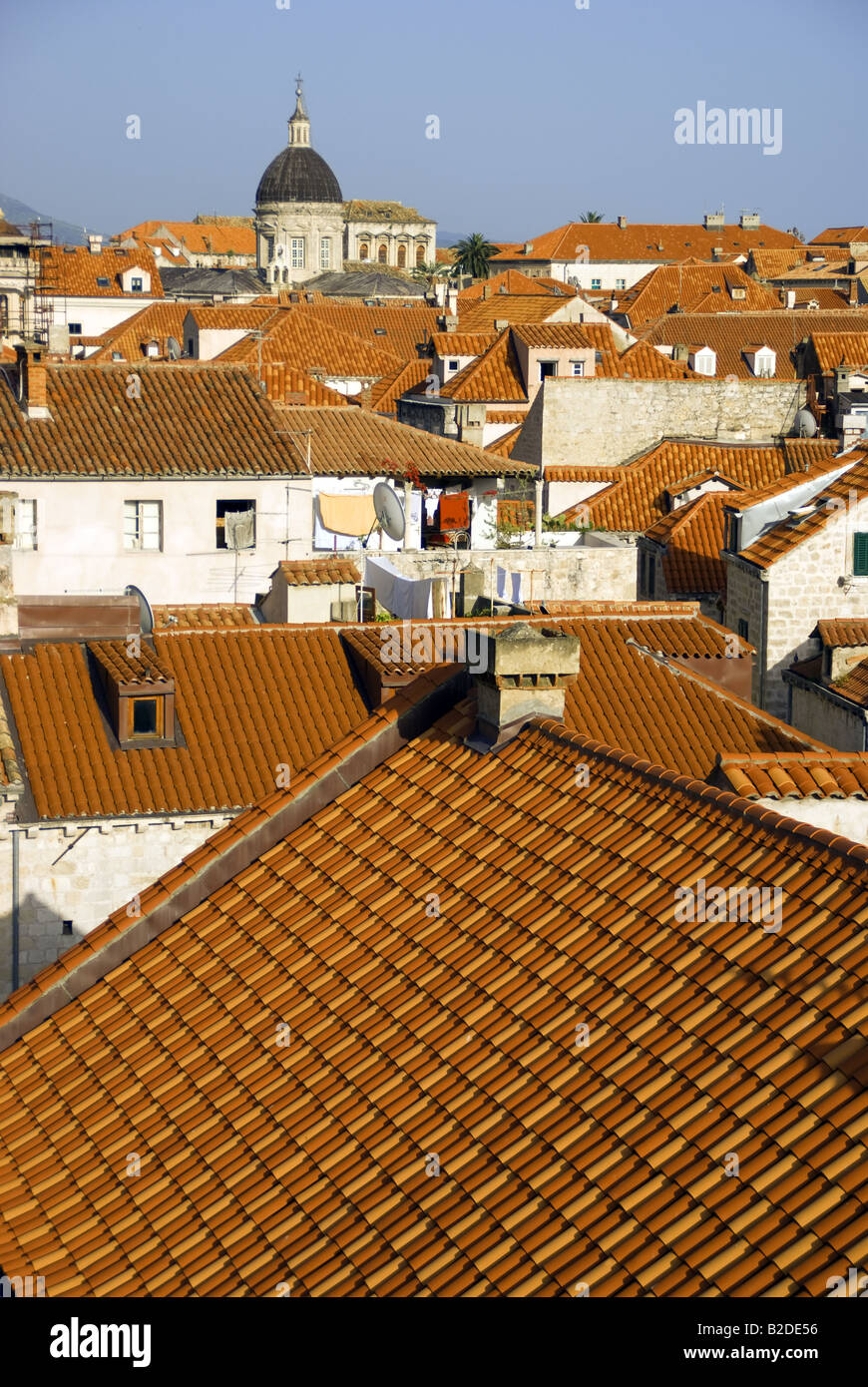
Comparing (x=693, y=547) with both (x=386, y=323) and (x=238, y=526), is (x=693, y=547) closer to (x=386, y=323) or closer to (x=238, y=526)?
(x=238, y=526)

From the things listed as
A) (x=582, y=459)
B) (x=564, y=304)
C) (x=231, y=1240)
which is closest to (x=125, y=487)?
(x=582, y=459)

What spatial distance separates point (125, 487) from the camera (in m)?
35.5

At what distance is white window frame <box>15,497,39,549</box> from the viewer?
34.9 metres

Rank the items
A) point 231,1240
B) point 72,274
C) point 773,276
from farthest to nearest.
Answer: point 773,276
point 72,274
point 231,1240

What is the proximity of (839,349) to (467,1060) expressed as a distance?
62.1 metres

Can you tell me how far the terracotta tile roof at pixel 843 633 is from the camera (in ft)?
97.0

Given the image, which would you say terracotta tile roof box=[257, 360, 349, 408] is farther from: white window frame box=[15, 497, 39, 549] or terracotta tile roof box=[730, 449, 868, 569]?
terracotta tile roof box=[730, 449, 868, 569]

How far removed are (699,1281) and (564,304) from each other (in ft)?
262

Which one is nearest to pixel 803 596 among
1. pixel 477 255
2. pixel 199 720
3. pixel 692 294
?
pixel 199 720

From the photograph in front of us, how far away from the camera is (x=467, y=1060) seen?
30.4 feet

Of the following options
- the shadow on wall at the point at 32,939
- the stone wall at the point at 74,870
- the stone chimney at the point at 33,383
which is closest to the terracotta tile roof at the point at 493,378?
the stone chimney at the point at 33,383

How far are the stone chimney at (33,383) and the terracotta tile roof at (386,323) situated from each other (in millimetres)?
53168

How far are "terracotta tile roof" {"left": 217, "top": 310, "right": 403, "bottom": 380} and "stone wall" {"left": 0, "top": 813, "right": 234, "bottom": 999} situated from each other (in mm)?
49594
